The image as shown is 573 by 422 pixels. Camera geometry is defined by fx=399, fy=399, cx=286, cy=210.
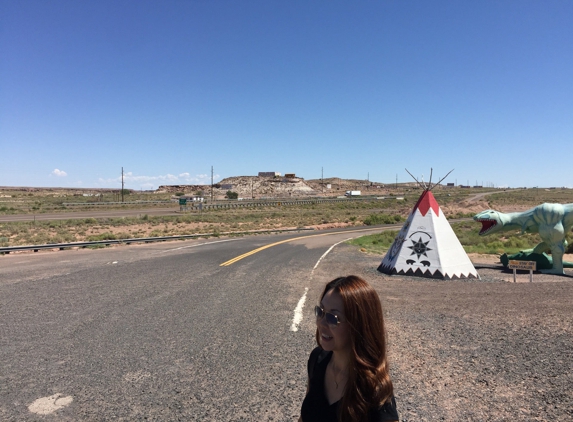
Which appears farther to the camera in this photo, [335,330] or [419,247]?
[419,247]

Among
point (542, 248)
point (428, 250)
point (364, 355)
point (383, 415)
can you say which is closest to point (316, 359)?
point (364, 355)

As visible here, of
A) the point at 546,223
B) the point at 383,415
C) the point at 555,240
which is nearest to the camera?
the point at 383,415

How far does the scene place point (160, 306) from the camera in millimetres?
9016

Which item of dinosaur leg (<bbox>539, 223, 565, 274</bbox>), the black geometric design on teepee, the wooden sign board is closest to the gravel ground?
the wooden sign board

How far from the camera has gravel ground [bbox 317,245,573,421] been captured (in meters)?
4.53

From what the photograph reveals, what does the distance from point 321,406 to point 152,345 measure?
4999 mm

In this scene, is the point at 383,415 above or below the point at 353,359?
below

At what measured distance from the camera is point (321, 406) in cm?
228

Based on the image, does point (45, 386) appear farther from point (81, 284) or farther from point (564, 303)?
point (564, 303)

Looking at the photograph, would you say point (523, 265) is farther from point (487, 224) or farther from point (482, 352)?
point (482, 352)

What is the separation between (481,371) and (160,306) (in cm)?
656

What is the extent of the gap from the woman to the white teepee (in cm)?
1161

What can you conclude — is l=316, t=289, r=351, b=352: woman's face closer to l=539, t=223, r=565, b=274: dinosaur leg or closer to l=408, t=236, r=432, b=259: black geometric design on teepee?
l=408, t=236, r=432, b=259: black geometric design on teepee

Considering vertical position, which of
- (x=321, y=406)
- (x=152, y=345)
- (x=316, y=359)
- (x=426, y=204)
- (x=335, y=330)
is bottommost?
(x=152, y=345)
